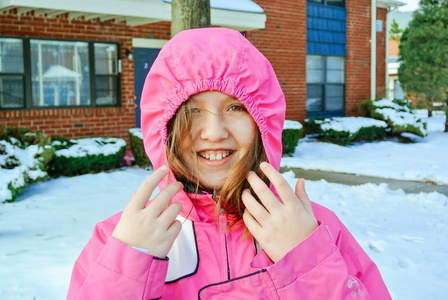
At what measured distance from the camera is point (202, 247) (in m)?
1.60

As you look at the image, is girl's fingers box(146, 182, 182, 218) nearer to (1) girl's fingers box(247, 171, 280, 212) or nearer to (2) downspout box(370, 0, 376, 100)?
(1) girl's fingers box(247, 171, 280, 212)

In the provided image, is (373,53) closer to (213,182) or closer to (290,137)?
(290,137)

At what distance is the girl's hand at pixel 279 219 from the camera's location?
56.1 inches

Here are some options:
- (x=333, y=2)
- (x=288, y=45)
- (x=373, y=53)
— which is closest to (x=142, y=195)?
(x=288, y=45)

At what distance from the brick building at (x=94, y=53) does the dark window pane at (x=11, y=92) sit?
0.02 meters

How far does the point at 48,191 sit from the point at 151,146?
19.7ft

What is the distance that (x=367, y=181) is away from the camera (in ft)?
25.7

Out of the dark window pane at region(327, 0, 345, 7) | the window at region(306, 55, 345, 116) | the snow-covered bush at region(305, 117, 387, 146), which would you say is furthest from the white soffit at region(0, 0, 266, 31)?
the dark window pane at region(327, 0, 345, 7)

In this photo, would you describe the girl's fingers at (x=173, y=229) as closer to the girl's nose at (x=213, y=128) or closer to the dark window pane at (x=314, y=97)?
the girl's nose at (x=213, y=128)

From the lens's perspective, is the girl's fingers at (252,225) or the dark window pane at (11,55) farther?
the dark window pane at (11,55)

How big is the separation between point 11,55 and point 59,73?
3.18ft

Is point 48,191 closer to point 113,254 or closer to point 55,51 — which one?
point 55,51

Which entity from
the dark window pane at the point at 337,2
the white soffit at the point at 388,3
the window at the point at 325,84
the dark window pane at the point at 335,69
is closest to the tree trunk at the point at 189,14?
the window at the point at 325,84

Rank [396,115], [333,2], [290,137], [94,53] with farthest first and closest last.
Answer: [333,2] < [396,115] < [290,137] < [94,53]
